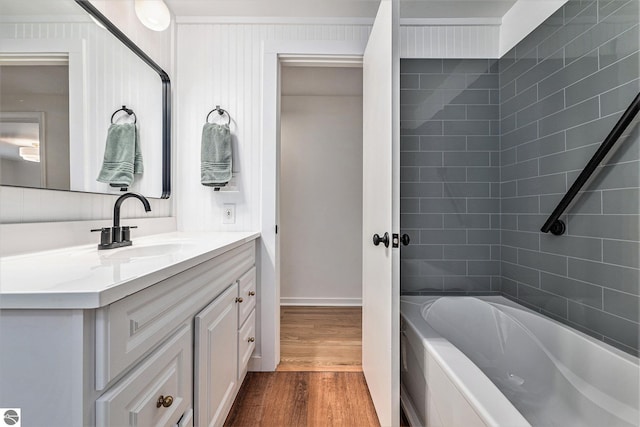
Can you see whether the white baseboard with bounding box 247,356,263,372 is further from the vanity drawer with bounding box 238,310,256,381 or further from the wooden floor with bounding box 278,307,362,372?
the vanity drawer with bounding box 238,310,256,381

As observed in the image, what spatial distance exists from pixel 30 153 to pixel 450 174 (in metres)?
2.10

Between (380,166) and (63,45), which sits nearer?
(63,45)

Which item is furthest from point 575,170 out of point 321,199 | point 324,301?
point 324,301

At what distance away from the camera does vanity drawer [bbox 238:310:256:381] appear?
1460 millimetres

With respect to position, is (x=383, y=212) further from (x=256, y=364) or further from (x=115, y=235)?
(x=256, y=364)

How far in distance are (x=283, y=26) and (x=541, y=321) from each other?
89.9 inches

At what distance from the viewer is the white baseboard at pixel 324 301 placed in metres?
3.21

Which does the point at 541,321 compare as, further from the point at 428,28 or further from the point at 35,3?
the point at 35,3

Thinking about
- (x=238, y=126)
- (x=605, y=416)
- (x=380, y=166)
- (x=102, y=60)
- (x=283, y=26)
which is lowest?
(x=605, y=416)

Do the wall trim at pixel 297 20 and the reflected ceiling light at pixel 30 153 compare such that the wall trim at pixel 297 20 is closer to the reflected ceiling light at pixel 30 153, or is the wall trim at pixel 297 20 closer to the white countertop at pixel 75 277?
the reflected ceiling light at pixel 30 153

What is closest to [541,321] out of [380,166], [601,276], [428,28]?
[601,276]

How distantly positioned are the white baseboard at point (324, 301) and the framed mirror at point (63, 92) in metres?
2.02

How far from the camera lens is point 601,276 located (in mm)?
1300

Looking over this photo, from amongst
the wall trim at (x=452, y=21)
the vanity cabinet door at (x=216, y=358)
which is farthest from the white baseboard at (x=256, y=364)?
the wall trim at (x=452, y=21)
